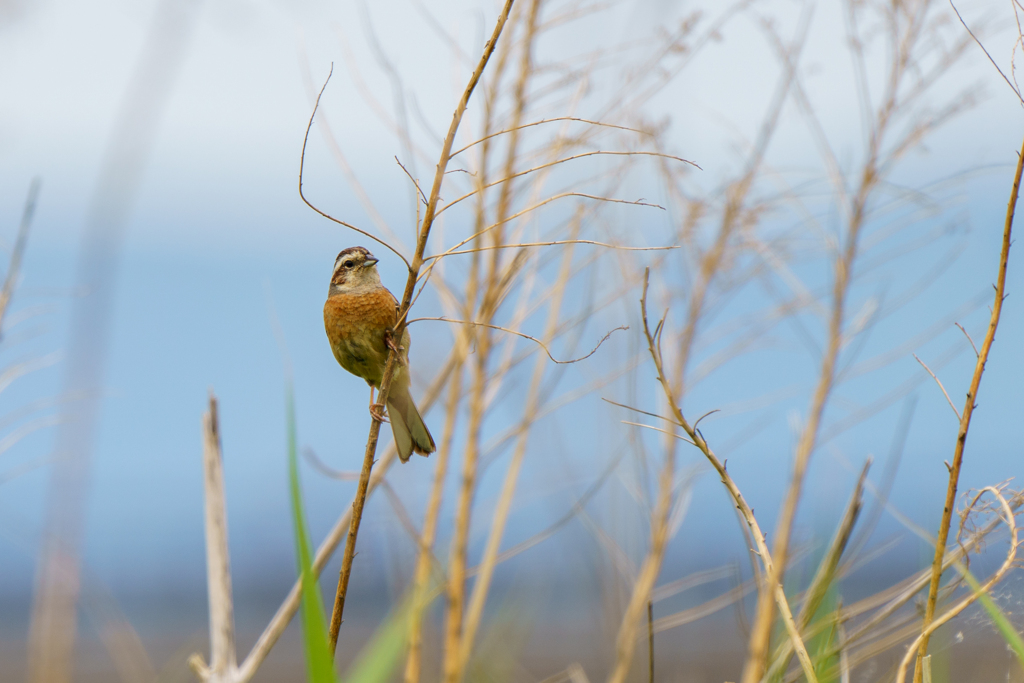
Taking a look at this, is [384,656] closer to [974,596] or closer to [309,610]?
[309,610]

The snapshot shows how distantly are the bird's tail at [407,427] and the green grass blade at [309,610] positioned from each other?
1154 millimetres

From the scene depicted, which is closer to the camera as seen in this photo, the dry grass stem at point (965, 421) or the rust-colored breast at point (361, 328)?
the dry grass stem at point (965, 421)

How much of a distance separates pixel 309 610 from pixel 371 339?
1518 millimetres

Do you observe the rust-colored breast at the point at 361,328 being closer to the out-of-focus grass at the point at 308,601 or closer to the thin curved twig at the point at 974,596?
the out-of-focus grass at the point at 308,601

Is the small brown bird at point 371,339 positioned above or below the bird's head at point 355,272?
below

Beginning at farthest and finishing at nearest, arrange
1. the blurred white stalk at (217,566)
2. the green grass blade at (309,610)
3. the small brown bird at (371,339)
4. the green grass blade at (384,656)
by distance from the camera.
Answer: the small brown bird at (371,339) < the blurred white stalk at (217,566) < the green grass blade at (384,656) < the green grass blade at (309,610)

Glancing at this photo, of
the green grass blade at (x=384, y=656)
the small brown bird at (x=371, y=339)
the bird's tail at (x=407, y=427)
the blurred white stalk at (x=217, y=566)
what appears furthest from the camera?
the small brown bird at (x=371, y=339)

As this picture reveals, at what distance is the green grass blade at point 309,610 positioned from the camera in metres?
0.86

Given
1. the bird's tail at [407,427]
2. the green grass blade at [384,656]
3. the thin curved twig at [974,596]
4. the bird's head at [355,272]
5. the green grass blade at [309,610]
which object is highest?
the bird's head at [355,272]

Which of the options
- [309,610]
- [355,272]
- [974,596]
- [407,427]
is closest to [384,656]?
[309,610]

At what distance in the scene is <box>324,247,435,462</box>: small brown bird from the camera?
7.48 ft

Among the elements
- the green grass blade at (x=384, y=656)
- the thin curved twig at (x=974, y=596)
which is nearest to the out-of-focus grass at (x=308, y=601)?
the green grass blade at (x=384, y=656)

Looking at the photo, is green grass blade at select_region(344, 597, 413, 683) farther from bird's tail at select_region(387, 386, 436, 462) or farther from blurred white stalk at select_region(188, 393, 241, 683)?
bird's tail at select_region(387, 386, 436, 462)

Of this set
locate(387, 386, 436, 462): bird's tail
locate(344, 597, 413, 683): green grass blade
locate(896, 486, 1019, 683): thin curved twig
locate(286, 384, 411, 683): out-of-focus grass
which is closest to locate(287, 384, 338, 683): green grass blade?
locate(286, 384, 411, 683): out-of-focus grass
